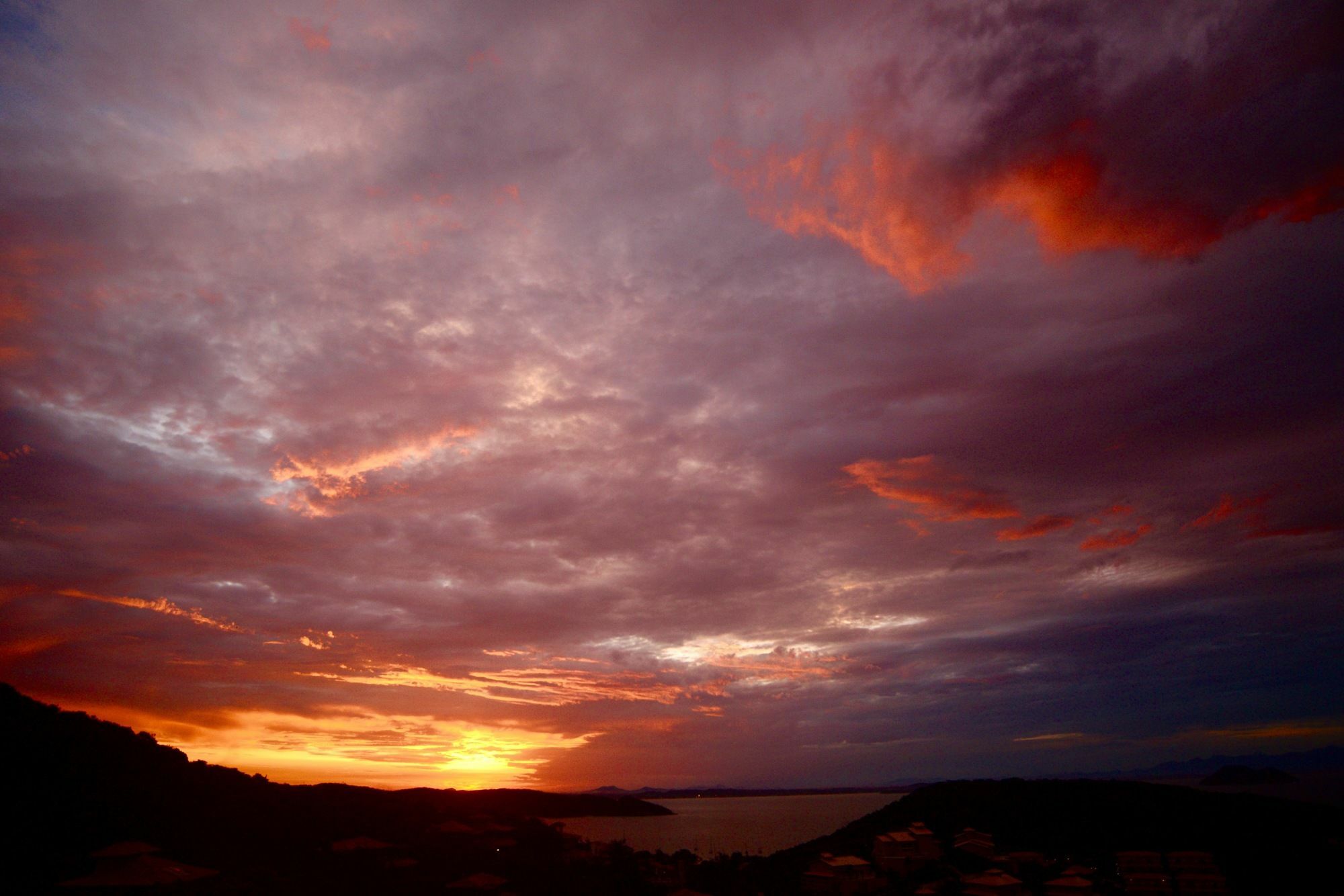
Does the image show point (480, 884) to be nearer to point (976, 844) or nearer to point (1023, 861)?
point (1023, 861)

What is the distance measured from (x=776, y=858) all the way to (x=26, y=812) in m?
47.7

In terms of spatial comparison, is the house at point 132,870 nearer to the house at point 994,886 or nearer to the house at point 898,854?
the house at point 994,886

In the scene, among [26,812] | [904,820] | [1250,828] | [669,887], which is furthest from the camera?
[904,820]

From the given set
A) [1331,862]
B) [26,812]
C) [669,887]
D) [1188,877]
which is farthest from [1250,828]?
[26,812]

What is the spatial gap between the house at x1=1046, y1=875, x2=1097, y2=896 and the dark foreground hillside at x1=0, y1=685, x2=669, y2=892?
107ft

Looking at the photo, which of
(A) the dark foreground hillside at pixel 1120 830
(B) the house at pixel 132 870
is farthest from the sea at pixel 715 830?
(B) the house at pixel 132 870

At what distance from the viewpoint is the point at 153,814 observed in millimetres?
37188

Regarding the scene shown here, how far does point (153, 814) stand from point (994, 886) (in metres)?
44.2

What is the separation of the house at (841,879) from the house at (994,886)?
7.52 m

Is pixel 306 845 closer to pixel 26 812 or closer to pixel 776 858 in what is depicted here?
pixel 26 812

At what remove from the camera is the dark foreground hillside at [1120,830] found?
41.6 metres

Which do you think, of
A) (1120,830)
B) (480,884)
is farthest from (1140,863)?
(480,884)

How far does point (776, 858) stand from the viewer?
5519cm

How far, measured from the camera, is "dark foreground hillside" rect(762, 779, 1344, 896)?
136ft
